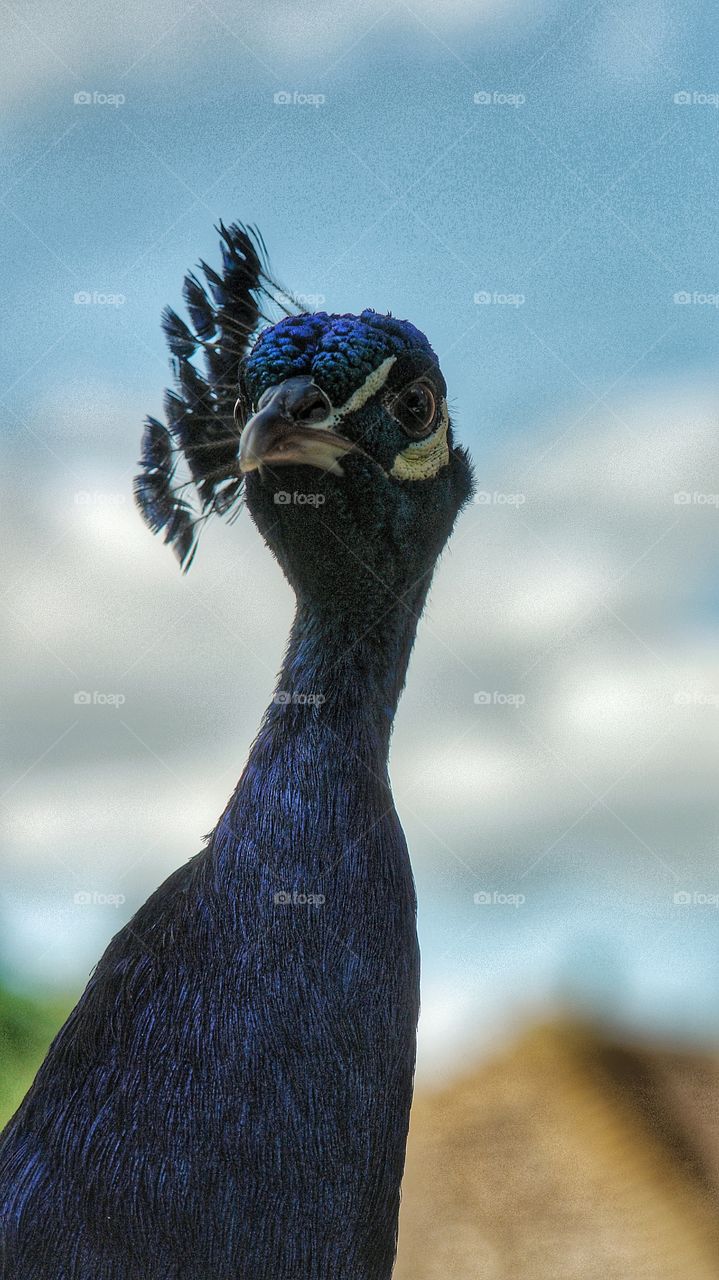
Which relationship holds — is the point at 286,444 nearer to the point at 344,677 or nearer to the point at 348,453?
the point at 348,453

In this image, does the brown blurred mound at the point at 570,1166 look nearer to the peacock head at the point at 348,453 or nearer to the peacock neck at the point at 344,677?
the peacock neck at the point at 344,677

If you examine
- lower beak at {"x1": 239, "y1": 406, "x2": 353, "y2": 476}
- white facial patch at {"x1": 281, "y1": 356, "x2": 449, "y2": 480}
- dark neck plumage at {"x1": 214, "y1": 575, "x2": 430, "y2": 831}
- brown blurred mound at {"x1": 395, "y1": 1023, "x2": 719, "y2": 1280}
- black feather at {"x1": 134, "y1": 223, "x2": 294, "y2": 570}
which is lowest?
brown blurred mound at {"x1": 395, "y1": 1023, "x2": 719, "y2": 1280}

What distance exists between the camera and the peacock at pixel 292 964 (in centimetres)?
113

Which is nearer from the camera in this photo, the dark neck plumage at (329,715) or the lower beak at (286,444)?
the lower beak at (286,444)

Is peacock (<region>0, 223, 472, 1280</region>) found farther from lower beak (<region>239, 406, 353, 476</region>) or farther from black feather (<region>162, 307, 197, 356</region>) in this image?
black feather (<region>162, 307, 197, 356</region>)

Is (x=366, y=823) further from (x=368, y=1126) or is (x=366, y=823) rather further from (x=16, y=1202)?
(x=16, y=1202)

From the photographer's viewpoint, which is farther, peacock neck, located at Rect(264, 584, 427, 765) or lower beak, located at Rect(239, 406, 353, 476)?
peacock neck, located at Rect(264, 584, 427, 765)

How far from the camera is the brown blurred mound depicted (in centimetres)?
207

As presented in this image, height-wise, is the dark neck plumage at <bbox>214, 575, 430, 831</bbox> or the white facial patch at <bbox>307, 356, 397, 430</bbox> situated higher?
the white facial patch at <bbox>307, 356, 397, 430</bbox>

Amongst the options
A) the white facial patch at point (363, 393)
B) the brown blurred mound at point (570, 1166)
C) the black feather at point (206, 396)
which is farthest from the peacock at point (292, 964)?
the brown blurred mound at point (570, 1166)

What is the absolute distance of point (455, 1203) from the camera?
7.03 feet

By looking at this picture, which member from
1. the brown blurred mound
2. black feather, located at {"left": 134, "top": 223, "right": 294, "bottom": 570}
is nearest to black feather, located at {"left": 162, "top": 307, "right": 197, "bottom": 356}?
black feather, located at {"left": 134, "top": 223, "right": 294, "bottom": 570}

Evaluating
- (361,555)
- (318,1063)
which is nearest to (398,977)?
(318,1063)

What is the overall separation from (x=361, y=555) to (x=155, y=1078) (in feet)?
2.17
